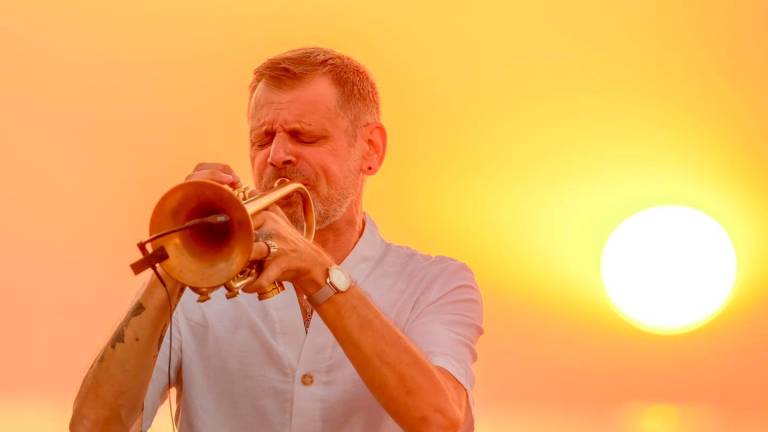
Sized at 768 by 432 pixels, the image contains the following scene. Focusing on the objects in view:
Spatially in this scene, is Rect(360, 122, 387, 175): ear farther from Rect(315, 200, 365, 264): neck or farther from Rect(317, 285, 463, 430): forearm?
Rect(317, 285, 463, 430): forearm

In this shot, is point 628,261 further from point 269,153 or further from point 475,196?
point 269,153

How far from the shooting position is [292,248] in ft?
7.20

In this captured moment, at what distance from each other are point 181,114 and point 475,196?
120 centimetres

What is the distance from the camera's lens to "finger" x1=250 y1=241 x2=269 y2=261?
210 cm

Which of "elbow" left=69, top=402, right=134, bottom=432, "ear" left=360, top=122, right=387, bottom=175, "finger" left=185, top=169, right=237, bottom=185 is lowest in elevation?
"elbow" left=69, top=402, right=134, bottom=432

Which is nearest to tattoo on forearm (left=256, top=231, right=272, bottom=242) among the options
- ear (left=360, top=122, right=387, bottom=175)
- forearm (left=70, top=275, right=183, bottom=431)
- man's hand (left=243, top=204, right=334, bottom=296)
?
man's hand (left=243, top=204, right=334, bottom=296)

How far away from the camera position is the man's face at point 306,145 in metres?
2.56

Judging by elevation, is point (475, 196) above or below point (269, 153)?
above

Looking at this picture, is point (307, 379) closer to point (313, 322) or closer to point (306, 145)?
point (313, 322)

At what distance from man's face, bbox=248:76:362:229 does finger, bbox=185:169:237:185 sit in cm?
31

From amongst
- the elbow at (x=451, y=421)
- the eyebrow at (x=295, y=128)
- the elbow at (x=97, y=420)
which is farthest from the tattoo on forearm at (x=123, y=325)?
the elbow at (x=451, y=421)

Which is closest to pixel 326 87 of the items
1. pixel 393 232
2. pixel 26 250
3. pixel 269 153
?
pixel 269 153

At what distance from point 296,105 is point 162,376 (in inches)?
25.8

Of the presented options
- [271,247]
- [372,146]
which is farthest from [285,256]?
[372,146]
